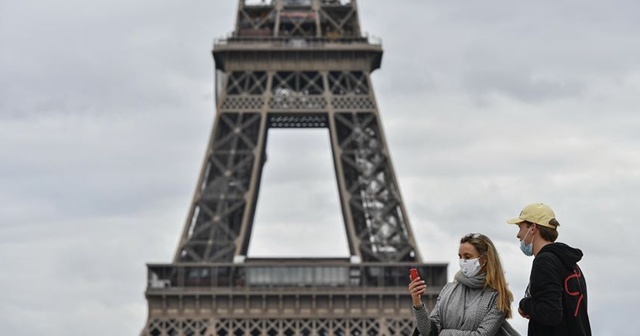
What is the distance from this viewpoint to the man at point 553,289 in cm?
1143

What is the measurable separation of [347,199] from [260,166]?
5761 mm

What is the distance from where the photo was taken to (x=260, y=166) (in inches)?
3147

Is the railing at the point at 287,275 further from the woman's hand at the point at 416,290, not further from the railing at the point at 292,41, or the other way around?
the woman's hand at the point at 416,290

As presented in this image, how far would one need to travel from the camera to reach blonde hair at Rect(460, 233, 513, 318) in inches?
460

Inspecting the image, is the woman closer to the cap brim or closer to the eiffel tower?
the cap brim

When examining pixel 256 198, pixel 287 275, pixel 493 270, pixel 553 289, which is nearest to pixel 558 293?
pixel 553 289

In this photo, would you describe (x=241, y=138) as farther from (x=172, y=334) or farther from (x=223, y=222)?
(x=172, y=334)

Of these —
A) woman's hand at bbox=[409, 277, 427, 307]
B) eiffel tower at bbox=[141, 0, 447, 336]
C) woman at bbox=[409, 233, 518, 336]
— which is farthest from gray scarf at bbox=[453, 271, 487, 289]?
eiffel tower at bbox=[141, 0, 447, 336]

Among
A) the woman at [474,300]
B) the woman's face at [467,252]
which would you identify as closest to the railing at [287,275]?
the woman at [474,300]

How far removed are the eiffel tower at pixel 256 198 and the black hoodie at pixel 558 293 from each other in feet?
203

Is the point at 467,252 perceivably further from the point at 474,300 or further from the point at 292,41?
the point at 292,41

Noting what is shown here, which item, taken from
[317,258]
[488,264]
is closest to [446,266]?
[317,258]

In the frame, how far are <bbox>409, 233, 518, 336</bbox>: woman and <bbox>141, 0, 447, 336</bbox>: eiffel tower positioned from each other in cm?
6154

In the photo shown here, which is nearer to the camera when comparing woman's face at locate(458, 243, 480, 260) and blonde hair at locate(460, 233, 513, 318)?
blonde hair at locate(460, 233, 513, 318)
